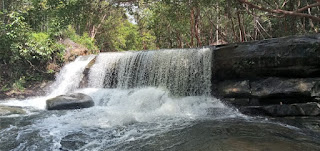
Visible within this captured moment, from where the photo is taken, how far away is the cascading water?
4.66 metres

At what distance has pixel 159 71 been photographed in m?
10.1

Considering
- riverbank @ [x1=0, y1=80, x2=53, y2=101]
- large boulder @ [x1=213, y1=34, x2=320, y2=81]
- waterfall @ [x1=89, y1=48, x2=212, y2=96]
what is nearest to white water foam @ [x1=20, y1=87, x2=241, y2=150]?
waterfall @ [x1=89, y1=48, x2=212, y2=96]

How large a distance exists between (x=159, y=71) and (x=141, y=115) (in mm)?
3402

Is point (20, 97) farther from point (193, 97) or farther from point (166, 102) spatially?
point (193, 97)

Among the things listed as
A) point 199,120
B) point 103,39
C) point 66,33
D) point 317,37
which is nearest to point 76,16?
point 66,33

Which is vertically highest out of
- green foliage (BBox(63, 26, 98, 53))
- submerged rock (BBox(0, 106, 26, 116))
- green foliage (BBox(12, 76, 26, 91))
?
green foliage (BBox(63, 26, 98, 53))

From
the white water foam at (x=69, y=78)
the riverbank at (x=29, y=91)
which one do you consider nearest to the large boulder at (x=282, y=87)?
the white water foam at (x=69, y=78)

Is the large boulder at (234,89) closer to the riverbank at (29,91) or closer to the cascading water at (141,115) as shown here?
the cascading water at (141,115)

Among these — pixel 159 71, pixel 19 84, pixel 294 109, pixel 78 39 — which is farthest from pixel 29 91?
pixel 294 109

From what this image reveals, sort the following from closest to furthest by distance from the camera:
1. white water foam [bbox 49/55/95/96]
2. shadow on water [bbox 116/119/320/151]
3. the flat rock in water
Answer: shadow on water [bbox 116/119/320/151] → the flat rock in water → white water foam [bbox 49/55/95/96]

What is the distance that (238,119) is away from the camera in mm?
6383

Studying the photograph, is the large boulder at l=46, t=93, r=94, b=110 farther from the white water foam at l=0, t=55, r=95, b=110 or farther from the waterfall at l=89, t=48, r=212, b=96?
the waterfall at l=89, t=48, r=212, b=96

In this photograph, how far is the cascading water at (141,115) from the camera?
466cm

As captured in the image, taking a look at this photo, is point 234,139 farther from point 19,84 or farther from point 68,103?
point 19,84
